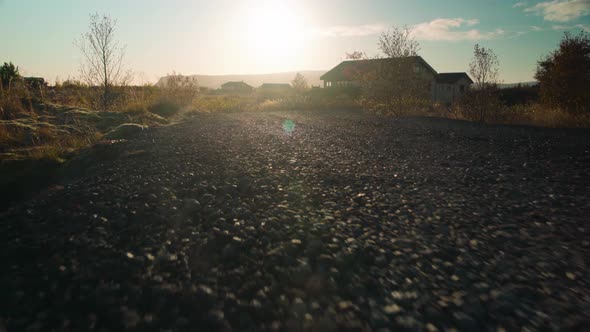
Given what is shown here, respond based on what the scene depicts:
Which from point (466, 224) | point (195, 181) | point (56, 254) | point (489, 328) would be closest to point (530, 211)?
point (466, 224)

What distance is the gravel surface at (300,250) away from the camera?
2.26 m

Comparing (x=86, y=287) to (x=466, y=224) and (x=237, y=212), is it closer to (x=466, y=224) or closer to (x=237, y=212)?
(x=237, y=212)

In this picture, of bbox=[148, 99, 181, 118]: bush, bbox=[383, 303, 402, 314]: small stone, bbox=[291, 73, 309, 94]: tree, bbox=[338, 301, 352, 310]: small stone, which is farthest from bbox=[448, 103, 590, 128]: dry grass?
bbox=[291, 73, 309, 94]: tree

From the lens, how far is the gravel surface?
226cm

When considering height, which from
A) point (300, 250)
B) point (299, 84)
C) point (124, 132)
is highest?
point (299, 84)

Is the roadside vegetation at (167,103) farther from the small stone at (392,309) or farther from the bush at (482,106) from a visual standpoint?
the small stone at (392,309)

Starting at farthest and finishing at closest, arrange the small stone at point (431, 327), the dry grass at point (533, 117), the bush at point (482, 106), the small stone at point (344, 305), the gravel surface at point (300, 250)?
the bush at point (482, 106) → the dry grass at point (533, 117) → the small stone at point (344, 305) → the gravel surface at point (300, 250) → the small stone at point (431, 327)

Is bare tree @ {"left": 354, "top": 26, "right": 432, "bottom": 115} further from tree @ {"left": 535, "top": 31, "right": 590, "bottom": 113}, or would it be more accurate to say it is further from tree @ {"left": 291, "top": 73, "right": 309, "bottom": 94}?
tree @ {"left": 291, "top": 73, "right": 309, "bottom": 94}

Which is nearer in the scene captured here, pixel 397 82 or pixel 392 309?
pixel 392 309

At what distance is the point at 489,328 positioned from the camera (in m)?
2.14

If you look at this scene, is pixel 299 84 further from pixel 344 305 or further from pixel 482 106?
pixel 344 305

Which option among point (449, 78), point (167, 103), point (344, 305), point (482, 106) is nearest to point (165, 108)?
point (167, 103)

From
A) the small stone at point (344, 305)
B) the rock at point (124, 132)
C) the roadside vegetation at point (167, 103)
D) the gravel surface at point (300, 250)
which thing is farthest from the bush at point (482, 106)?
the small stone at point (344, 305)

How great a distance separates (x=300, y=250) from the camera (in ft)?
10.4
